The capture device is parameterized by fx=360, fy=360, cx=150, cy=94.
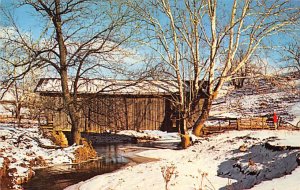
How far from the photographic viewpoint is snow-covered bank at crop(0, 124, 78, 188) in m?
14.2

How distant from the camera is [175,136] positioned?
29.6 metres

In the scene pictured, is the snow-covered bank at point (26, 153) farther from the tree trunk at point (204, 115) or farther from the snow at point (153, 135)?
the snow at point (153, 135)

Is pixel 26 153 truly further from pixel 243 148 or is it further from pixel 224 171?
pixel 243 148

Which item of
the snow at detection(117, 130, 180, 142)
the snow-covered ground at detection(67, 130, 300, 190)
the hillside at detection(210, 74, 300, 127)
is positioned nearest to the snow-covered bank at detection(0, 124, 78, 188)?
the snow-covered ground at detection(67, 130, 300, 190)

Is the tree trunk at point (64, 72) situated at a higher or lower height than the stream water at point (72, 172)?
higher

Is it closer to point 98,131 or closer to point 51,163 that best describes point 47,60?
point 51,163

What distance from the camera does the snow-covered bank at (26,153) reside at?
14241 mm

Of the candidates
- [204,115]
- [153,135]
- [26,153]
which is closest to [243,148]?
[204,115]

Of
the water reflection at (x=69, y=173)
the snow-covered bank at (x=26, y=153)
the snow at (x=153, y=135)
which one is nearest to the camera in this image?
the water reflection at (x=69, y=173)

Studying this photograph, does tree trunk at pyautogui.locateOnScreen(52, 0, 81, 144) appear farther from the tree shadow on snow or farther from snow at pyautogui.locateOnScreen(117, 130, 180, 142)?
snow at pyautogui.locateOnScreen(117, 130, 180, 142)

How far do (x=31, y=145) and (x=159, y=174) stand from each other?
9.42m

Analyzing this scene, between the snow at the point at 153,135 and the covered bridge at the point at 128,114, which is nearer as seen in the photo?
the snow at the point at 153,135

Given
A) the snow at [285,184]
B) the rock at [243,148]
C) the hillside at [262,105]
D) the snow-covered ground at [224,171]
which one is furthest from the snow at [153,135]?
the snow at [285,184]

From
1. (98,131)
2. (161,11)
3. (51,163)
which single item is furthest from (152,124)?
(51,163)
